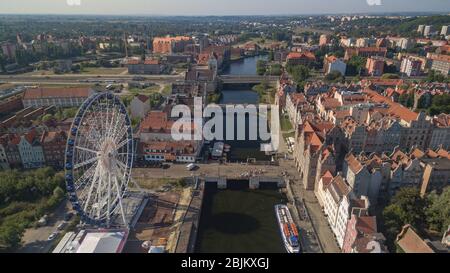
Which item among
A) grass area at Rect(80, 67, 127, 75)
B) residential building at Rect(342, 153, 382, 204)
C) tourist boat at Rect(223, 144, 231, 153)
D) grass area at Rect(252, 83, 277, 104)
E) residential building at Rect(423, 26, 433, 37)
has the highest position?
residential building at Rect(423, 26, 433, 37)

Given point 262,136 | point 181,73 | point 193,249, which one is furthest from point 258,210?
point 181,73

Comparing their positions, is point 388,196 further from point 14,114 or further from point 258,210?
point 14,114

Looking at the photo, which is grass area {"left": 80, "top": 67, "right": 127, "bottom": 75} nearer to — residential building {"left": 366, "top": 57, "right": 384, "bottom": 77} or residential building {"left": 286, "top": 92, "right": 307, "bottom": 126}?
residential building {"left": 286, "top": 92, "right": 307, "bottom": 126}

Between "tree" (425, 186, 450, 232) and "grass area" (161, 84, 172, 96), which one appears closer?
"tree" (425, 186, 450, 232)

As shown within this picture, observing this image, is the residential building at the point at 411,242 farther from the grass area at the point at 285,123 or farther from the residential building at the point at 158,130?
the grass area at the point at 285,123

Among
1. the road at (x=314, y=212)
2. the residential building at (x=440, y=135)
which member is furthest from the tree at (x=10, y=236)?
the residential building at (x=440, y=135)

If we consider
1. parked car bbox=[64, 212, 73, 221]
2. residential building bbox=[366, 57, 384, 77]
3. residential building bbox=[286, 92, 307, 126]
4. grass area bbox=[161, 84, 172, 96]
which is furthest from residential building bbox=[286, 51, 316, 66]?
parked car bbox=[64, 212, 73, 221]
